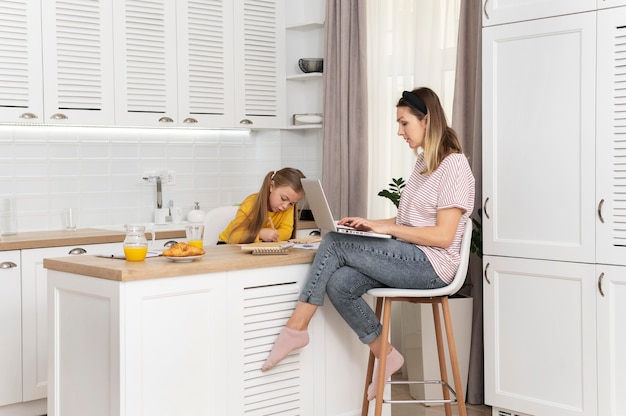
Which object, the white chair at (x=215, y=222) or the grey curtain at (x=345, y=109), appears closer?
the white chair at (x=215, y=222)

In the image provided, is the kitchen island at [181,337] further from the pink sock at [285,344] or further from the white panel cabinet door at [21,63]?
the white panel cabinet door at [21,63]

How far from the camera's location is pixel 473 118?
14.8 ft

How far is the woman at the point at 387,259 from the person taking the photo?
3.27 meters

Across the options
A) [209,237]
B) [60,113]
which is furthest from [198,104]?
[209,237]

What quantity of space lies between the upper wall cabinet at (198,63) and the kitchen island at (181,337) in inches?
71.8

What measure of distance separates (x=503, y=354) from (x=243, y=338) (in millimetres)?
1423

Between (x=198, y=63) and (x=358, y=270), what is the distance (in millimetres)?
2403

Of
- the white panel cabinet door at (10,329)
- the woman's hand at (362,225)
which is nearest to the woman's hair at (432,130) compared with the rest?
the woman's hand at (362,225)

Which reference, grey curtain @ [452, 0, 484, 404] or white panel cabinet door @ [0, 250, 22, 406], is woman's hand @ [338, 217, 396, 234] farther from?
white panel cabinet door @ [0, 250, 22, 406]

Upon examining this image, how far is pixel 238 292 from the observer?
316 centimetres

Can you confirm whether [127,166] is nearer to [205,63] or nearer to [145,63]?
[145,63]

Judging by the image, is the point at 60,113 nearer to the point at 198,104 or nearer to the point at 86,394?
the point at 198,104

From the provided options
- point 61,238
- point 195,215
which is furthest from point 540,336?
point 61,238

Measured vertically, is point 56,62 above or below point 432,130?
above
